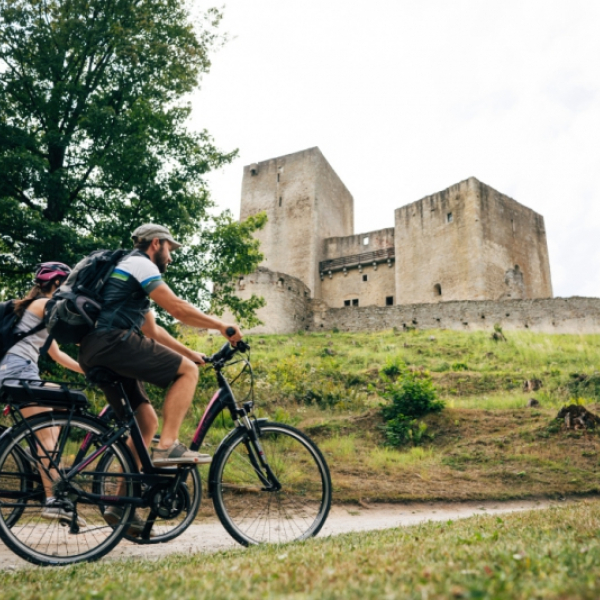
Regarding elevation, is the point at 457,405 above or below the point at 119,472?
above

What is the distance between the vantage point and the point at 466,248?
34.7m

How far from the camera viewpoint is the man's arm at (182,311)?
3383 mm

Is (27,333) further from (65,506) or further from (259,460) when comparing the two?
(259,460)

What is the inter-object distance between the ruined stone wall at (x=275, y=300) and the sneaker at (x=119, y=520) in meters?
23.7

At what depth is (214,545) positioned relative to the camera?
3816 mm

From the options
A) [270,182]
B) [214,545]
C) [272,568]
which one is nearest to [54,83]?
[214,545]

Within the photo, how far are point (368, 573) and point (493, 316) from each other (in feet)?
83.1

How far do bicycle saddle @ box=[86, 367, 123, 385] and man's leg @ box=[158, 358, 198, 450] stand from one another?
1.11 ft

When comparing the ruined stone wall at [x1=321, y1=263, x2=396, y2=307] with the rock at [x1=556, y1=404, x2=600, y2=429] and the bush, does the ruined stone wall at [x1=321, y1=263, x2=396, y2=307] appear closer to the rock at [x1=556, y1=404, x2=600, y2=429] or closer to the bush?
the bush

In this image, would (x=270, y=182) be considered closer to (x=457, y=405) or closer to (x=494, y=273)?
(x=494, y=273)

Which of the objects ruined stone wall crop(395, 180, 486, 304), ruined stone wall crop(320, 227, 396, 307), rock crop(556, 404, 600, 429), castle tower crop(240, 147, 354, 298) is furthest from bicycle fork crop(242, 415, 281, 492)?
castle tower crop(240, 147, 354, 298)

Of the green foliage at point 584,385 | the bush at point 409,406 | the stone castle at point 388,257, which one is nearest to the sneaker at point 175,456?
the bush at point 409,406

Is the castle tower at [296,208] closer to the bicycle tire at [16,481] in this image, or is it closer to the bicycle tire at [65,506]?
the bicycle tire at [65,506]

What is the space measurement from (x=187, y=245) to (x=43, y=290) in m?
7.52
